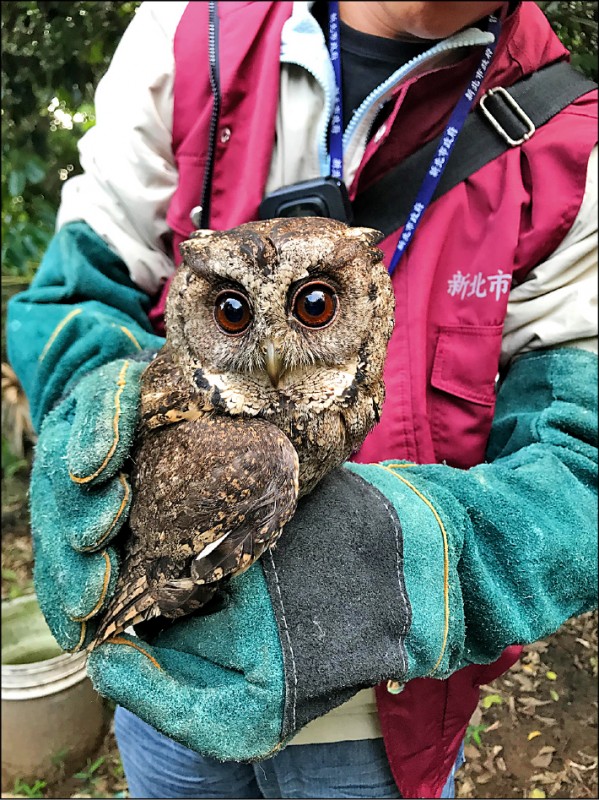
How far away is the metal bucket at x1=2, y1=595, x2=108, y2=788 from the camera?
6.41 ft

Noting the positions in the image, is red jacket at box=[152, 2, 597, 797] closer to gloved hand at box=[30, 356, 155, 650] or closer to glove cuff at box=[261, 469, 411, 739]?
glove cuff at box=[261, 469, 411, 739]

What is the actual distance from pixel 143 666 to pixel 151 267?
610mm

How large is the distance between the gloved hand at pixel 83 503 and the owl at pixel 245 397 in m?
0.03

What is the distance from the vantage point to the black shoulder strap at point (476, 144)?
75cm

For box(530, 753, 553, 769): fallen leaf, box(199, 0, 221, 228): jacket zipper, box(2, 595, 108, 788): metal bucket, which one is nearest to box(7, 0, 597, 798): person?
box(199, 0, 221, 228): jacket zipper

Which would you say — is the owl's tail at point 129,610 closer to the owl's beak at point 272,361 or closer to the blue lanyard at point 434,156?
the owl's beak at point 272,361

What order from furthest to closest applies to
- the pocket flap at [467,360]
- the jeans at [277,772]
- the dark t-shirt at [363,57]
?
1. the jeans at [277,772]
2. the pocket flap at [467,360]
3. the dark t-shirt at [363,57]

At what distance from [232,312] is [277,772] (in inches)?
31.8

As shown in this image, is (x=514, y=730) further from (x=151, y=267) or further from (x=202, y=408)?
(x=151, y=267)

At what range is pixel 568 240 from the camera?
878 millimetres

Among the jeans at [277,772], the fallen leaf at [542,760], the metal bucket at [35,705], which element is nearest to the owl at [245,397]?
the jeans at [277,772]

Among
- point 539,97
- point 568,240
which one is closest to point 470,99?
point 539,97

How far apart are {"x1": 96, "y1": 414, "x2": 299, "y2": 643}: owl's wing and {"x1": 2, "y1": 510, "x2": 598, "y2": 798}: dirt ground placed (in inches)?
17.3

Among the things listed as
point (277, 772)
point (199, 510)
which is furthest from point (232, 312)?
point (277, 772)
